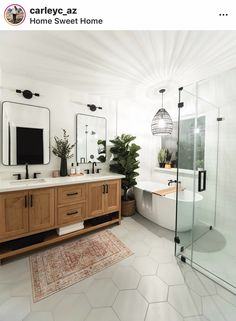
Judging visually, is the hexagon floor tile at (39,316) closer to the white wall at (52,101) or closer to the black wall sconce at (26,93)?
the white wall at (52,101)

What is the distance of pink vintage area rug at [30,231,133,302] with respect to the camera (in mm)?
1406

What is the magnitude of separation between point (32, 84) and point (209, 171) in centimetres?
306

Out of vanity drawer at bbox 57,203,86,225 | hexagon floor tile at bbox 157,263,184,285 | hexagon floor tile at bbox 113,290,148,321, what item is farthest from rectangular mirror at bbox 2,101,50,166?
hexagon floor tile at bbox 157,263,184,285

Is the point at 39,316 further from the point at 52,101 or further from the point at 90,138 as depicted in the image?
the point at 52,101

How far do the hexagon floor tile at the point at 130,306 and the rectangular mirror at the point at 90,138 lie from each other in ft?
6.48

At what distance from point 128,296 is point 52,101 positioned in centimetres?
270

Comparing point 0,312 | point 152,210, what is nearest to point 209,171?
point 152,210

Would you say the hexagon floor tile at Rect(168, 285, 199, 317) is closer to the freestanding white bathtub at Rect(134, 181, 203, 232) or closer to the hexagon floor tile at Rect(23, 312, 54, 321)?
the freestanding white bathtub at Rect(134, 181, 203, 232)

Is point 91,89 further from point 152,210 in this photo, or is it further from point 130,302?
point 130,302

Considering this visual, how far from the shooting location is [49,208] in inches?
73.1

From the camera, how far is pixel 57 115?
7.97ft

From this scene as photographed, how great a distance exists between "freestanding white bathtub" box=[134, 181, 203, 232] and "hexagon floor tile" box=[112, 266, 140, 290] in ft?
3.03

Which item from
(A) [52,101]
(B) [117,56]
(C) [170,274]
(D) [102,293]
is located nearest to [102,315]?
(D) [102,293]

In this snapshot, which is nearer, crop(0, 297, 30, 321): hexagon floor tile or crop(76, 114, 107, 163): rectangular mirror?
crop(0, 297, 30, 321): hexagon floor tile
